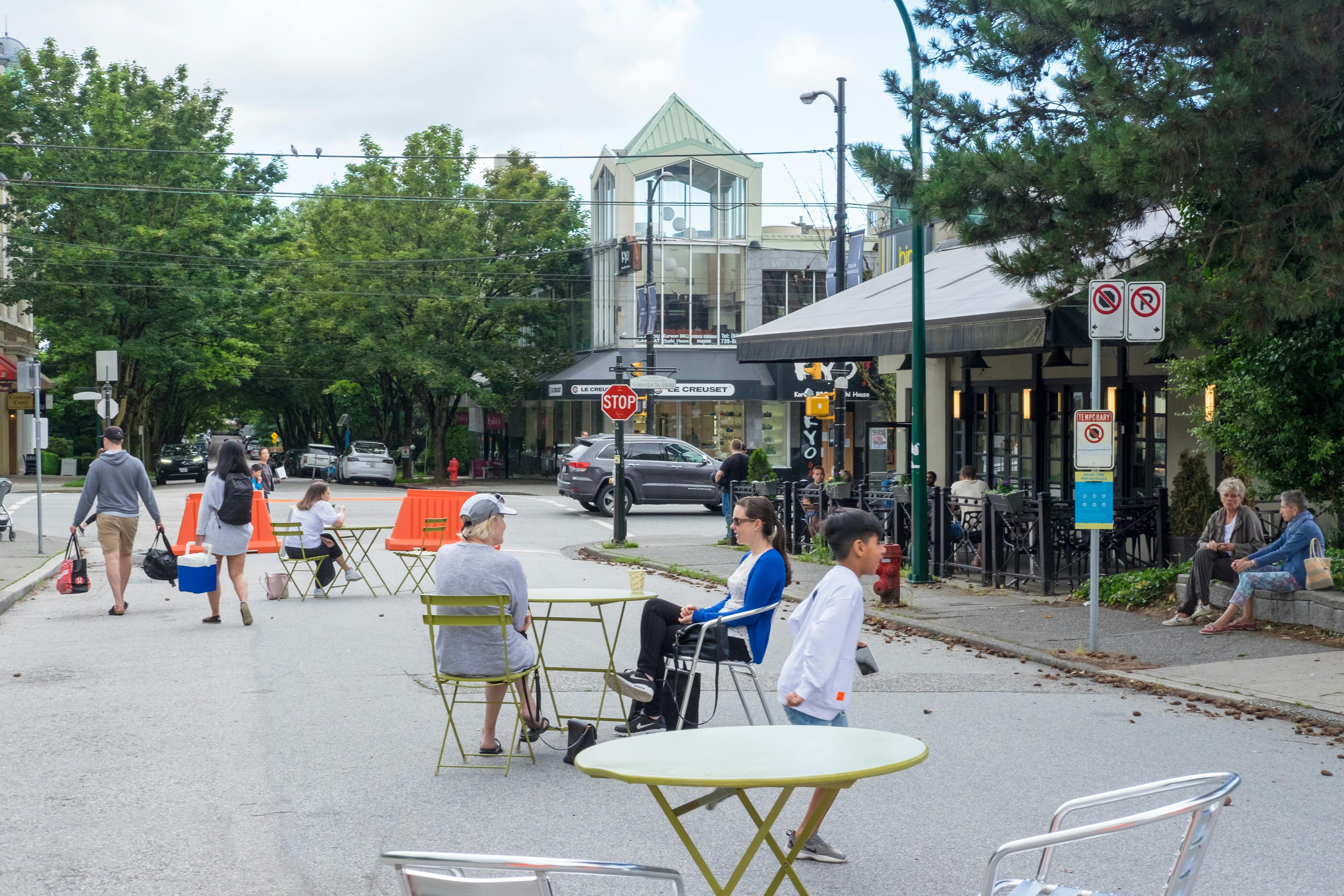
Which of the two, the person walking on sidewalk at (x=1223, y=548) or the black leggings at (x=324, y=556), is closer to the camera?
the person walking on sidewalk at (x=1223, y=548)

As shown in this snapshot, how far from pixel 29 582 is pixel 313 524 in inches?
148

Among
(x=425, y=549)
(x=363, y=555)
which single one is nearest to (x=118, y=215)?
(x=363, y=555)

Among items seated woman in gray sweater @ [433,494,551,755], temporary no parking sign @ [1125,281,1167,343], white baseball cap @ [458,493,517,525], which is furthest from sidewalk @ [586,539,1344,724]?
white baseball cap @ [458,493,517,525]

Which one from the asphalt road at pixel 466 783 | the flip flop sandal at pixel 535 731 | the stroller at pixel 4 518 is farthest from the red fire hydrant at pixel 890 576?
the stroller at pixel 4 518

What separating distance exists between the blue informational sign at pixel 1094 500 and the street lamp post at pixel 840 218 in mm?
15298

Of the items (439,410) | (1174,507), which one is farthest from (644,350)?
(1174,507)

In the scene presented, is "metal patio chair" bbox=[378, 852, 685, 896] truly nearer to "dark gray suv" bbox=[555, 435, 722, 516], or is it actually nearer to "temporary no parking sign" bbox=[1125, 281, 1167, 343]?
"temporary no parking sign" bbox=[1125, 281, 1167, 343]

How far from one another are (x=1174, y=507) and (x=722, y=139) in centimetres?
3708

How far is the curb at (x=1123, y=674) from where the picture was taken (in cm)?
842

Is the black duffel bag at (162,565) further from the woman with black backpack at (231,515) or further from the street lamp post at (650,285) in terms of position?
the street lamp post at (650,285)

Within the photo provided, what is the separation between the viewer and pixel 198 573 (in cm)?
1260

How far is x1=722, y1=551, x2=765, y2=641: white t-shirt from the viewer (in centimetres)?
735

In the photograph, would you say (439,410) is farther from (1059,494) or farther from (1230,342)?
(1230,342)

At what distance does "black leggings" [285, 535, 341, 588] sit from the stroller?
30.6 ft
